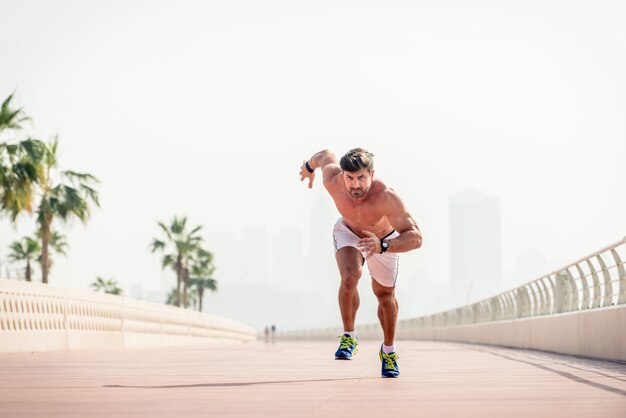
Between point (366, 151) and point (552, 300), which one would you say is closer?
point (366, 151)

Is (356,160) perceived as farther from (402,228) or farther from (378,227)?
(378,227)

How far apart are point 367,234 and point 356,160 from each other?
96cm

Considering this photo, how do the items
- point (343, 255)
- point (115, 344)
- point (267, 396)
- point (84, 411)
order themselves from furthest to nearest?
point (115, 344), point (343, 255), point (267, 396), point (84, 411)

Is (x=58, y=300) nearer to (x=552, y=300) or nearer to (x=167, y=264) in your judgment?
(x=552, y=300)

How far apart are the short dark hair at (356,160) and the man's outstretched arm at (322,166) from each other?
35.8 inches

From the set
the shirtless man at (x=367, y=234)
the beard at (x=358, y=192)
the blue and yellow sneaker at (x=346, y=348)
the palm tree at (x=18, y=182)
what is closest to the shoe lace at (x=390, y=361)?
the shirtless man at (x=367, y=234)

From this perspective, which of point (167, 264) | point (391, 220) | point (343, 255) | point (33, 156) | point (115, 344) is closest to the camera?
point (391, 220)

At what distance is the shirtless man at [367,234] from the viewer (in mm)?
10438

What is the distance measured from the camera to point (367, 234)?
11.2m

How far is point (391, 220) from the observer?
34.7 feet

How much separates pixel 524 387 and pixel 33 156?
27.0 meters

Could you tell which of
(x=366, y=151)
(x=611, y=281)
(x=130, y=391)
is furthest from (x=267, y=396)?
(x=611, y=281)

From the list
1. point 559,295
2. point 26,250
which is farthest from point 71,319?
point 26,250

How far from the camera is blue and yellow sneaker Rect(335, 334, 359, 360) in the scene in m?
11.7
